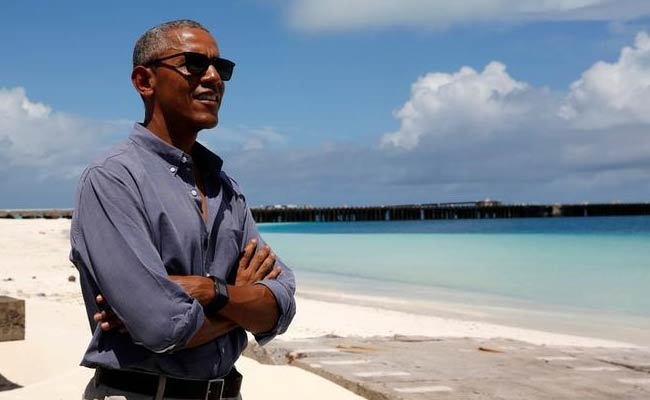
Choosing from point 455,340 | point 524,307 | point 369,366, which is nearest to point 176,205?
point 369,366

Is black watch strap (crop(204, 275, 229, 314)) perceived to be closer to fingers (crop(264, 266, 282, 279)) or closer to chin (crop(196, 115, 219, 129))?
fingers (crop(264, 266, 282, 279))

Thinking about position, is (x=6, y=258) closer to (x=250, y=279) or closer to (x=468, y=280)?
(x=468, y=280)

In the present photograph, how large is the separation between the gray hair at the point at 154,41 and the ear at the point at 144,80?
0.02 meters

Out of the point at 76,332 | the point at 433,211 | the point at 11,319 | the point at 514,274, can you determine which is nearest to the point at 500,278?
the point at 514,274

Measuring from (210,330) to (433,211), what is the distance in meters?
96.5

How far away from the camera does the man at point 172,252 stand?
1.98m

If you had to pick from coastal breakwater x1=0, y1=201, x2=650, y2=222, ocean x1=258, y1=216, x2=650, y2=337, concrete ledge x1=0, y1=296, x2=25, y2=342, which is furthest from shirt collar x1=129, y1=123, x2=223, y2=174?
coastal breakwater x1=0, y1=201, x2=650, y2=222

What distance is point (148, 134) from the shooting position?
2.23 m

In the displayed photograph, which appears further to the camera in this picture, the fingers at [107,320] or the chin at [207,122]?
the chin at [207,122]

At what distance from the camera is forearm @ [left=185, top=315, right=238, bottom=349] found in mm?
2105

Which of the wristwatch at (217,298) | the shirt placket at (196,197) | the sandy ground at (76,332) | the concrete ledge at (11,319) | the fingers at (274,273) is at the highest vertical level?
the shirt placket at (196,197)

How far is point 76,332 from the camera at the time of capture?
28.2 feet

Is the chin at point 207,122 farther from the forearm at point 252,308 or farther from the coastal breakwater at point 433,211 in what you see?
the coastal breakwater at point 433,211

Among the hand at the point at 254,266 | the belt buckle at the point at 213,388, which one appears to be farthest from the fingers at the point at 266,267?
the belt buckle at the point at 213,388
